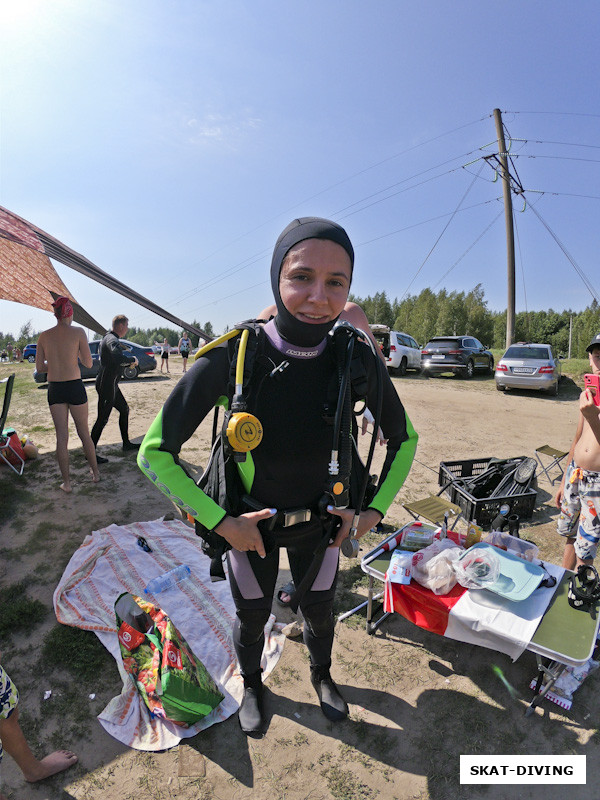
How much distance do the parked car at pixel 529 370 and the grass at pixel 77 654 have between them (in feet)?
42.6

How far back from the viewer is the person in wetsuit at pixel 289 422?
1570 millimetres

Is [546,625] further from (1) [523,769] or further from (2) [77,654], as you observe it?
(2) [77,654]

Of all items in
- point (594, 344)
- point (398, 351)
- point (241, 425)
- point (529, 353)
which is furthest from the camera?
point (398, 351)

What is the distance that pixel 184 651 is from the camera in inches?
91.2

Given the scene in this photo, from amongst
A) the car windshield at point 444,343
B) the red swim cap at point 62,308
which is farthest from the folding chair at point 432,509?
the car windshield at point 444,343

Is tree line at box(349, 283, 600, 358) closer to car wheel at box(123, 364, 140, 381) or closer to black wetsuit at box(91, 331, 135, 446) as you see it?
car wheel at box(123, 364, 140, 381)

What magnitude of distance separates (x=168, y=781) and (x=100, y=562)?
2036 mm

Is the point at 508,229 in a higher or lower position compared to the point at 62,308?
higher

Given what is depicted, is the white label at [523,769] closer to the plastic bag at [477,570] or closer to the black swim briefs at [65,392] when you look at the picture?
the plastic bag at [477,570]

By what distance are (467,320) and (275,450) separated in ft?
148

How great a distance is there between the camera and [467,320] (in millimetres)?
42594

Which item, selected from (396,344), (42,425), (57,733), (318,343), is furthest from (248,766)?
(396,344)

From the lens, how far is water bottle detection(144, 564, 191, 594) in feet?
10.9

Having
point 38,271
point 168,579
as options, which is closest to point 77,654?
point 168,579
